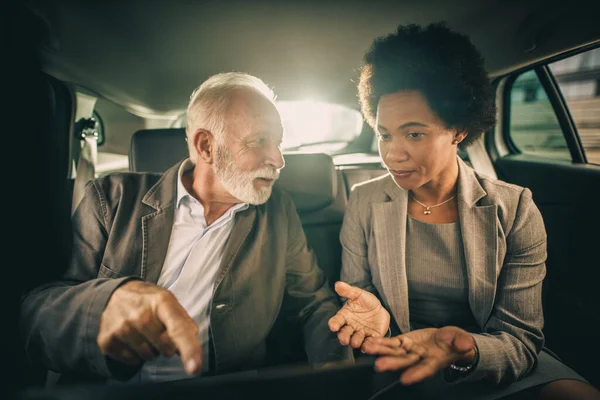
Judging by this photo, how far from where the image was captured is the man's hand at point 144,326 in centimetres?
68

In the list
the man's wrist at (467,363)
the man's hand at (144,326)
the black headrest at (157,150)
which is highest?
the black headrest at (157,150)

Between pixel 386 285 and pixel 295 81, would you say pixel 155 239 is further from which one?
pixel 295 81

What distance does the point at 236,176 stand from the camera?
3.98 ft

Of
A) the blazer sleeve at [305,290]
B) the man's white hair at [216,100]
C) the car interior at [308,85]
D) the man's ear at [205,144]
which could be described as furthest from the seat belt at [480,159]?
the man's ear at [205,144]

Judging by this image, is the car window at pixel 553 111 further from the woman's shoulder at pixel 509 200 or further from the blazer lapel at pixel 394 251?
the blazer lapel at pixel 394 251

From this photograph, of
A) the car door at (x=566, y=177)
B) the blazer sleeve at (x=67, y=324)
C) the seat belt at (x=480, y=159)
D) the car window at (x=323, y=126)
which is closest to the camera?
the blazer sleeve at (x=67, y=324)

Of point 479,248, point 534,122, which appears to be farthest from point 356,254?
point 534,122

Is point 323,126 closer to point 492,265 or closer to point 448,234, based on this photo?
point 448,234

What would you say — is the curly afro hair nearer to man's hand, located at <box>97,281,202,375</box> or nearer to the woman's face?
the woman's face

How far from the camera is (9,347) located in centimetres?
60

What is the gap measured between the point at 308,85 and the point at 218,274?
1.12 m

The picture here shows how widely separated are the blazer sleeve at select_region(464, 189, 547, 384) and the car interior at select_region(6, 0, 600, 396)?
43 cm

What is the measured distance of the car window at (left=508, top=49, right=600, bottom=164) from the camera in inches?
69.9

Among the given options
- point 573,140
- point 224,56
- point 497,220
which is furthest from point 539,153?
point 224,56
